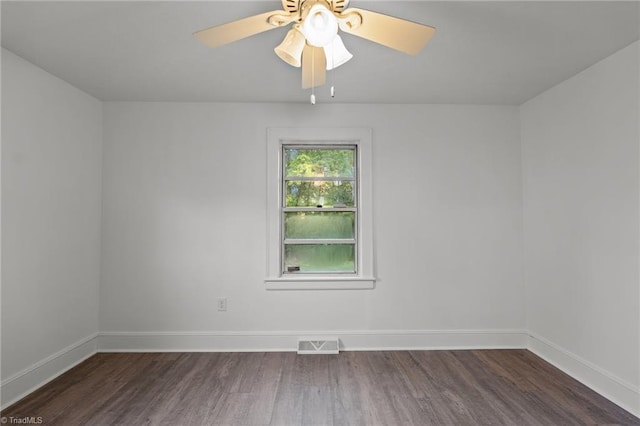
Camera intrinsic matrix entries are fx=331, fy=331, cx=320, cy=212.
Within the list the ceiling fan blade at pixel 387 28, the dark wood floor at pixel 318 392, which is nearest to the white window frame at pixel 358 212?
the dark wood floor at pixel 318 392

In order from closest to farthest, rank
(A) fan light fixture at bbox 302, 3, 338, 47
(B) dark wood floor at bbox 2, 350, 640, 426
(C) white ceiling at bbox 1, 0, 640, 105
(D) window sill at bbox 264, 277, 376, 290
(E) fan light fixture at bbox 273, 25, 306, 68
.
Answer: (A) fan light fixture at bbox 302, 3, 338, 47 < (E) fan light fixture at bbox 273, 25, 306, 68 < (C) white ceiling at bbox 1, 0, 640, 105 < (B) dark wood floor at bbox 2, 350, 640, 426 < (D) window sill at bbox 264, 277, 376, 290

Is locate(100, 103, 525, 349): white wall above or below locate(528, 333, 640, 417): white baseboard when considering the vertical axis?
above

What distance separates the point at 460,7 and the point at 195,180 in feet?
8.50

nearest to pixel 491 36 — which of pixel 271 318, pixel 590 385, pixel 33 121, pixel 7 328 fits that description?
pixel 590 385

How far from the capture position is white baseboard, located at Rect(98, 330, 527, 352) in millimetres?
3172

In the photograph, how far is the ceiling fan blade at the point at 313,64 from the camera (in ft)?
6.05

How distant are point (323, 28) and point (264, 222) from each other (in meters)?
2.10

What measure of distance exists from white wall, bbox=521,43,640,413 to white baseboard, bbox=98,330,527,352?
0.41 m

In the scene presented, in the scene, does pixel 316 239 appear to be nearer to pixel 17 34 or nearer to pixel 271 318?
pixel 271 318

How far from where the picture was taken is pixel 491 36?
2.09m

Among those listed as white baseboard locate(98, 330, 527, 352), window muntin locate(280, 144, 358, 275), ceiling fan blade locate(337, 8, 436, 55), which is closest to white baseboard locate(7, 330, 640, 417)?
white baseboard locate(98, 330, 527, 352)

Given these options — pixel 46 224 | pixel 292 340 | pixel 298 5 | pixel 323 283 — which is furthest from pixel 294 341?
pixel 298 5

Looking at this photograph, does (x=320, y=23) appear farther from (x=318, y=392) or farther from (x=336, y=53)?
(x=318, y=392)

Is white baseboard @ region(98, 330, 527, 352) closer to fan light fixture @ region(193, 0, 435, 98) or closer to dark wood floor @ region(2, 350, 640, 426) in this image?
dark wood floor @ region(2, 350, 640, 426)
